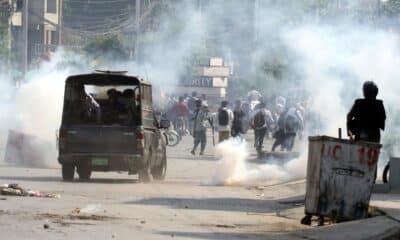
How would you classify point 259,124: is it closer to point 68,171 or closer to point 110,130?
point 110,130

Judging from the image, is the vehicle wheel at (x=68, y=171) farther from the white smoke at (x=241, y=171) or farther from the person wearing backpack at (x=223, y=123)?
the person wearing backpack at (x=223, y=123)

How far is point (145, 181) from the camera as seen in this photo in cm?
2252

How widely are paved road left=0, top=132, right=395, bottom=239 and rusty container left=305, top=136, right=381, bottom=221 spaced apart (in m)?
0.40

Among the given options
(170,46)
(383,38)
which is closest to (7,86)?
(170,46)

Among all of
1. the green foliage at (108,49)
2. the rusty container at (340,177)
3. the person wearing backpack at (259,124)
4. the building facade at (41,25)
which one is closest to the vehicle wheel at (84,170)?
the rusty container at (340,177)

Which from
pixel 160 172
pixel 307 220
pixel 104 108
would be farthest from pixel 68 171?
pixel 307 220

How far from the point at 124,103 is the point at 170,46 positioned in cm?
2380

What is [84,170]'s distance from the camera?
22609 millimetres

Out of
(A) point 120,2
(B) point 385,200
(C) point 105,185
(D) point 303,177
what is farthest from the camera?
(A) point 120,2

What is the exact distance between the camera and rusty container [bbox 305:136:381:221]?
1440cm

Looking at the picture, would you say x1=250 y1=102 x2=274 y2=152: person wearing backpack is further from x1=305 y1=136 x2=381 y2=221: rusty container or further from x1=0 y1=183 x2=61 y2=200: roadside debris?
x1=305 y1=136 x2=381 y2=221: rusty container

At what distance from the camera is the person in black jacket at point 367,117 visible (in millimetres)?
17125

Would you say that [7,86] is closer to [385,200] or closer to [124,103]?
[124,103]

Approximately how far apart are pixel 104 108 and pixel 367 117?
7.84m
